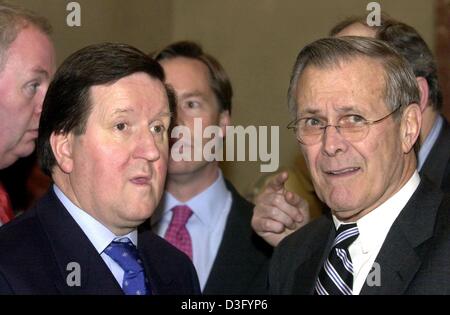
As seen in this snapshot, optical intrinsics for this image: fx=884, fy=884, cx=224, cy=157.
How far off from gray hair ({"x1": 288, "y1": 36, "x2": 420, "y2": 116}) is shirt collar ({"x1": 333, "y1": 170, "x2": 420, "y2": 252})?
22 cm

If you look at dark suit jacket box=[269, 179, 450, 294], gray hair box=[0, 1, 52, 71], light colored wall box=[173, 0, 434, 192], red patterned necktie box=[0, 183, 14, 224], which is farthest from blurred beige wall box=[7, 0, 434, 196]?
dark suit jacket box=[269, 179, 450, 294]

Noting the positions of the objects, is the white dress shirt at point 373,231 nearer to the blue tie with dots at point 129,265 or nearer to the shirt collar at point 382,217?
the shirt collar at point 382,217

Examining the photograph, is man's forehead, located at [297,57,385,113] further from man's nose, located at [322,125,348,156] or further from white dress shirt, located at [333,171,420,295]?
white dress shirt, located at [333,171,420,295]

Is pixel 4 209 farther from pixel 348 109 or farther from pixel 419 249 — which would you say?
pixel 419 249

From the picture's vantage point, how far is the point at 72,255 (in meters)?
2.25

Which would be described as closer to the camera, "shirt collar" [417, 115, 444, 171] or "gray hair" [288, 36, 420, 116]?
"gray hair" [288, 36, 420, 116]

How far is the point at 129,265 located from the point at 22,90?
759mm

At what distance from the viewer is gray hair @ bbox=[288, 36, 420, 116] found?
2.26 metres

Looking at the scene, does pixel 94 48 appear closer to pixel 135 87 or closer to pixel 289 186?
pixel 135 87

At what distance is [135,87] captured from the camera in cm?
230

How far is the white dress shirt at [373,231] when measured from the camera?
224 cm

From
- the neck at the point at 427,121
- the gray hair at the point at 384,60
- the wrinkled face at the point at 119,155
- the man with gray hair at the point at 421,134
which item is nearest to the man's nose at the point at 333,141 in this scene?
the gray hair at the point at 384,60
